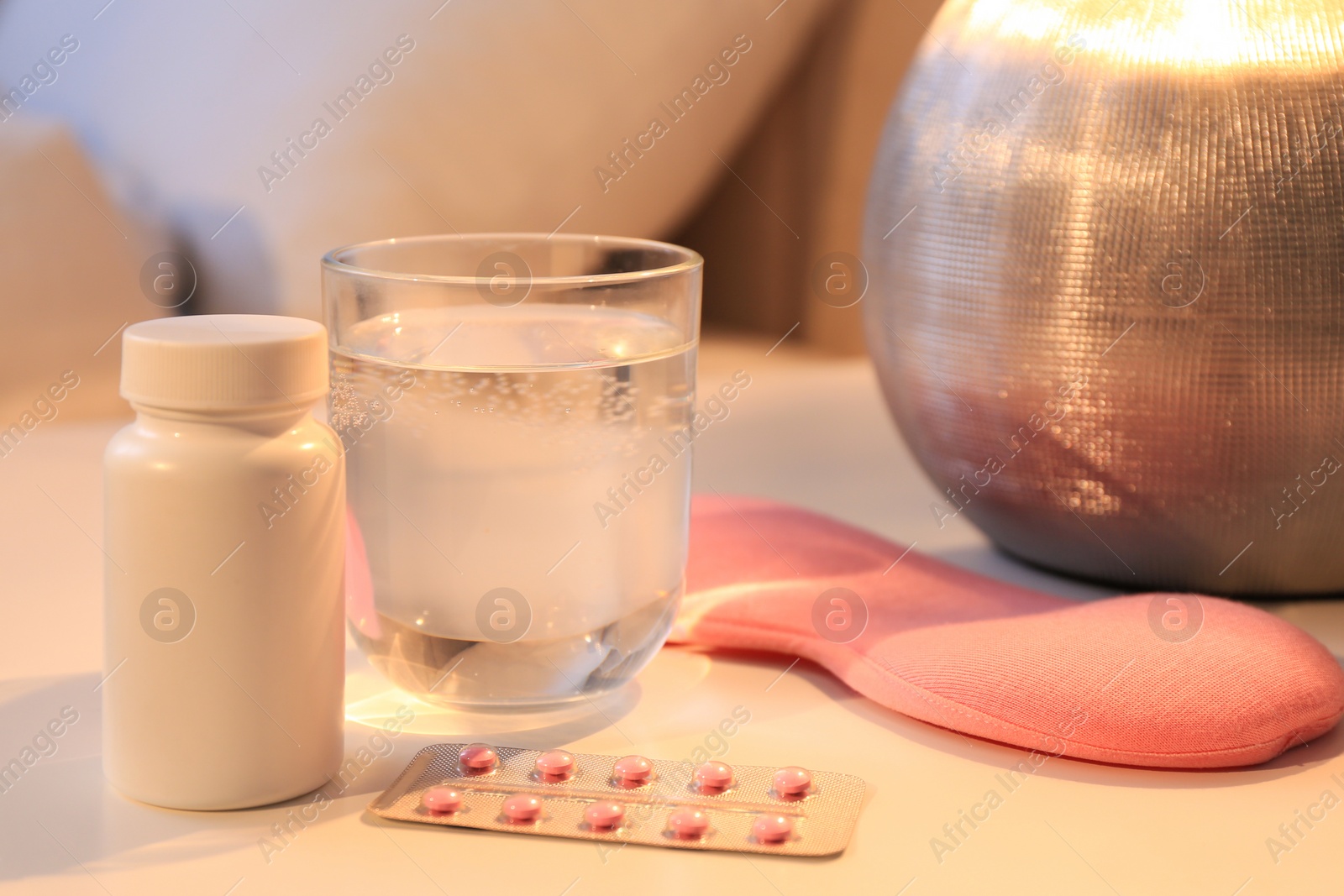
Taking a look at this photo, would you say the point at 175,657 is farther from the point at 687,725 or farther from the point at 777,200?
the point at 777,200

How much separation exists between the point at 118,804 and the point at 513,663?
0.15 metres

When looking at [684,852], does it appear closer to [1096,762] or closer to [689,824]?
[689,824]

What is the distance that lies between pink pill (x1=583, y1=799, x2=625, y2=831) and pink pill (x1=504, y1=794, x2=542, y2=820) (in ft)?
0.06

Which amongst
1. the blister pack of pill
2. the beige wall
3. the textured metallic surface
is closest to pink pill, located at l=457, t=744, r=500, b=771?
the blister pack of pill

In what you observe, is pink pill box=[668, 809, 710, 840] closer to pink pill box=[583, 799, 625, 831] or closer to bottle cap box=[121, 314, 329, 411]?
pink pill box=[583, 799, 625, 831]

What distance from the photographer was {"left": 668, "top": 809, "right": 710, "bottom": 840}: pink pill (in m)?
0.46

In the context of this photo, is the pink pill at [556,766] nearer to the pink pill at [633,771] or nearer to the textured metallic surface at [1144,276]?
the pink pill at [633,771]

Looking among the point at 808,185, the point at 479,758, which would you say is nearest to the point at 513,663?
the point at 479,758

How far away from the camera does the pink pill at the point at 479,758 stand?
0.50 meters

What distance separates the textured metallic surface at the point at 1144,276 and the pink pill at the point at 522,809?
0.33 meters

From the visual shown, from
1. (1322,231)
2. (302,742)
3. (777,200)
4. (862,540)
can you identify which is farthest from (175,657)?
(777,200)

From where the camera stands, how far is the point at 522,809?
469mm

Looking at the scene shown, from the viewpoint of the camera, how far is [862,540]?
738mm

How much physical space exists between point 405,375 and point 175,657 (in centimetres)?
13
